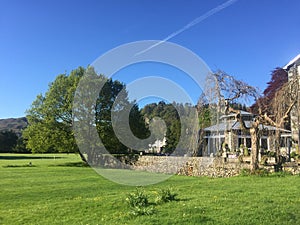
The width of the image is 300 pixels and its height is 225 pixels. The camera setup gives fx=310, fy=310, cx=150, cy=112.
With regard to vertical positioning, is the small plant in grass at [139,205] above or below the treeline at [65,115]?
below

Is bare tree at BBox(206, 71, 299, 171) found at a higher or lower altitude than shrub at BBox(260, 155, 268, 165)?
higher

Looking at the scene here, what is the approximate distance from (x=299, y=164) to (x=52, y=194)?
10.7 meters

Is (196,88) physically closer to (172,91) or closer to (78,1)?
(172,91)

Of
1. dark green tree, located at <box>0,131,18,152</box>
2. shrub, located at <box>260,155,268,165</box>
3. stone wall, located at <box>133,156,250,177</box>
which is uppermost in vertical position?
dark green tree, located at <box>0,131,18,152</box>

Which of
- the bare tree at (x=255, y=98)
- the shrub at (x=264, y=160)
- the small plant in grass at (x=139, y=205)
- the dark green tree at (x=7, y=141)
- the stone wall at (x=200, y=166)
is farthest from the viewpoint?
the dark green tree at (x=7, y=141)

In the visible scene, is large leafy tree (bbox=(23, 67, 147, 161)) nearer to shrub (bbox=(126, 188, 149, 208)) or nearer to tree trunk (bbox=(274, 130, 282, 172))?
tree trunk (bbox=(274, 130, 282, 172))

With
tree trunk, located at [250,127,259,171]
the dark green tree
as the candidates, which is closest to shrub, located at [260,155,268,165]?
tree trunk, located at [250,127,259,171]

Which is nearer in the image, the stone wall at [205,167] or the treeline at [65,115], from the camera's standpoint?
the stone wall at [205,167]

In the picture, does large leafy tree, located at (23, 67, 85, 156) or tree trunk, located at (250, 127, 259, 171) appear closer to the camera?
tree trunk, located at (250, 127, 259, 171)

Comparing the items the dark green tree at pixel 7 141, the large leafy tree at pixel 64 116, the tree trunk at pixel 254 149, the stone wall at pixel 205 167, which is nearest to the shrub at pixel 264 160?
the stone wall at pixel 205 167

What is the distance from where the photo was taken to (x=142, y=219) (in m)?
5.63

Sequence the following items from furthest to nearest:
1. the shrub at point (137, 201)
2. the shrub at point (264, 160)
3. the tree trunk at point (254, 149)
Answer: the shrub at point (264, 160) → the tree trunk at point (254, 149) → the shrub at point (137, 201)

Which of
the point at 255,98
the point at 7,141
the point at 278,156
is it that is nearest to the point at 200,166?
the point at 278,156

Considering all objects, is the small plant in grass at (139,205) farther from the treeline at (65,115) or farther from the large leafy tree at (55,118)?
the large leafy tree at (55,118)
